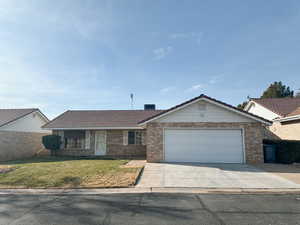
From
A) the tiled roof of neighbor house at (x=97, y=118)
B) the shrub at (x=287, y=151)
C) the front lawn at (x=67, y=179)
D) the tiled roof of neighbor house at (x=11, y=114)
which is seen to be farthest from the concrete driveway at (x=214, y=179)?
the tiled roof of neighbor house at (x=11, y=114)

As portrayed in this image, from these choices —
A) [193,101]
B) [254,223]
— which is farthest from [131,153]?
[254,223]

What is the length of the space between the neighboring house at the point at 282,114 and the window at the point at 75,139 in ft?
56.6

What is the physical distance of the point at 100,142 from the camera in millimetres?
15805

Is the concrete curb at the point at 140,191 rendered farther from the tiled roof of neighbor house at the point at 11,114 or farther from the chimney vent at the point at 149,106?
the chimney vent at the point at 149,106

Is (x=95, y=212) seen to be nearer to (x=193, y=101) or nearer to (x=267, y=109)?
(x=193, y=101)

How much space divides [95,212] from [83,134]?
486 inches

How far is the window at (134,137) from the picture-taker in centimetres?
1552

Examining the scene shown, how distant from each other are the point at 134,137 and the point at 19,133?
10.7 meters

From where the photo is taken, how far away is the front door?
15648 mm

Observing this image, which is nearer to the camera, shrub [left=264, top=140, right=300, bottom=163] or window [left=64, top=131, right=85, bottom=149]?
shrub [left=264, top=140, right=300, bottom=163]

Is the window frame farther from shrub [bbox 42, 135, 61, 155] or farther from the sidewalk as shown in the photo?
the sidewalk

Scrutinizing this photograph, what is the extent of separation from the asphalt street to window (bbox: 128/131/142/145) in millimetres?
9632

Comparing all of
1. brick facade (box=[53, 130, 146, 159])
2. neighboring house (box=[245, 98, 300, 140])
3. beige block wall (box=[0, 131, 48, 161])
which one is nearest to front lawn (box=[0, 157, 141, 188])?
brick facade (box=[53, 130, 146, 159])

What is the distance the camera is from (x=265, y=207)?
15.7 ft
